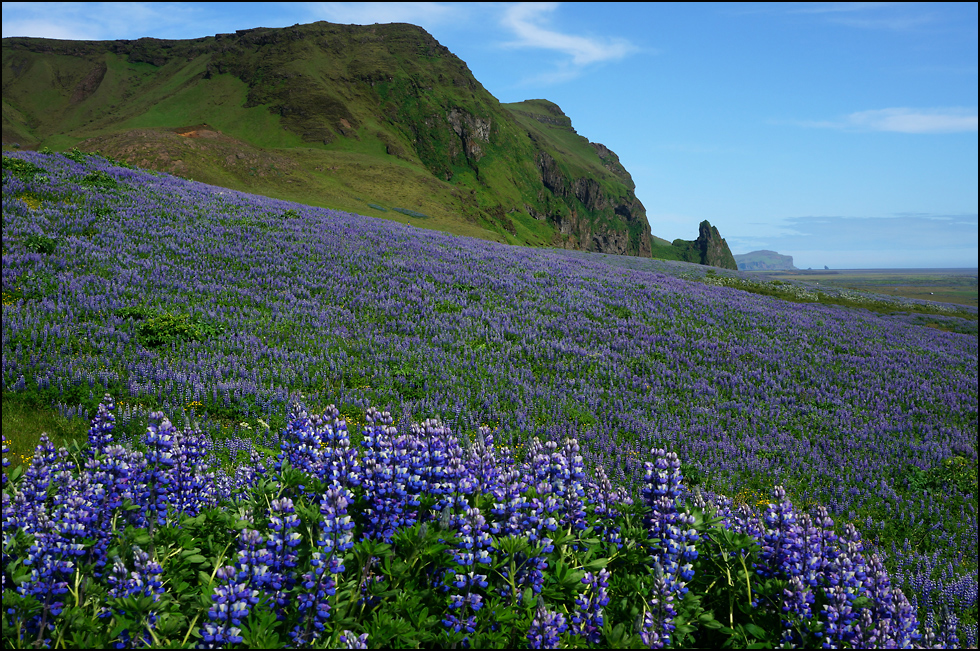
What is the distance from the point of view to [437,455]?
12.2 feet

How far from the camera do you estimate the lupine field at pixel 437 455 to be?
324cm

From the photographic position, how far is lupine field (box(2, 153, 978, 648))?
324 centimetres

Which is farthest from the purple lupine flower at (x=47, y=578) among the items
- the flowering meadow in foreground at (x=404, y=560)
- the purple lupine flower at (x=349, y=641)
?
the purple lupine flower at (x=349, y=641)

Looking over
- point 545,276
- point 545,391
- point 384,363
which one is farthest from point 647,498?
Result: point 545,276

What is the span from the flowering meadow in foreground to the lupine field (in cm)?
3

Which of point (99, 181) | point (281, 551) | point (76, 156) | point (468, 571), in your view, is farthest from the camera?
point (76, 156)

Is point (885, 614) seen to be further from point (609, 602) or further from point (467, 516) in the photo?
point (467, 516)

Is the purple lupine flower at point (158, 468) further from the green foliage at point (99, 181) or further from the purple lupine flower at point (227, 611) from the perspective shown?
the green foliage at point (99, 181)

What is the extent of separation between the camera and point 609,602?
3646 mm

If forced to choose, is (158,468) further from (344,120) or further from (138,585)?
(344,120)

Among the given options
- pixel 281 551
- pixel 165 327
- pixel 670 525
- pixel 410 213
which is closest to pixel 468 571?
pixel 281 551

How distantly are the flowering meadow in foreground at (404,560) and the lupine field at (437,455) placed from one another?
3 cm

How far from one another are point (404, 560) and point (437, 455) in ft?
2.61

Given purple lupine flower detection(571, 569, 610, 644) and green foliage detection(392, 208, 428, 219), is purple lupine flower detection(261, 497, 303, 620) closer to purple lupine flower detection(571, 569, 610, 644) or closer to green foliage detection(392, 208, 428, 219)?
purple lupine flower detection(571, 569, 610, 644)
